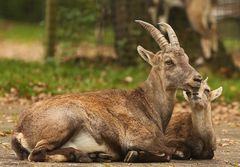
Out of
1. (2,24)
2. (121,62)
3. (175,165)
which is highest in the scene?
(175,165)

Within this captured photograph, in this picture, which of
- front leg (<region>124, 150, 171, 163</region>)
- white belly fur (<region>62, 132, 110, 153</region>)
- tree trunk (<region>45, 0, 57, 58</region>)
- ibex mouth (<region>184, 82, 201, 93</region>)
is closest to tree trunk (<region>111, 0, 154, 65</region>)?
tree trunk (<region>45, 0, 57, 58</region>)

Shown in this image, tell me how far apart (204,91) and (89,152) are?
5.46 ft

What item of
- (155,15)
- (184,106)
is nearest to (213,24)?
(155,15)

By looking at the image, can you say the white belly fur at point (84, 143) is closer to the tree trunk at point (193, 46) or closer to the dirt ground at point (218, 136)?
the dirt ground at point (218, 136)

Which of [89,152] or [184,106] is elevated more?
[89,152]

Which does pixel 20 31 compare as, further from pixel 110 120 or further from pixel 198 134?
pixel 110 120

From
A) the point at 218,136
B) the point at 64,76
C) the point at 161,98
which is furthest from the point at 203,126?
the point at 64,76

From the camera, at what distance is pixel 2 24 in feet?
123

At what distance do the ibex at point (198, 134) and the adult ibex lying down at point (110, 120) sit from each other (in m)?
0.25

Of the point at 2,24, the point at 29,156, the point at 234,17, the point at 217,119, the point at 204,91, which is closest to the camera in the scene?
the point at 29,156

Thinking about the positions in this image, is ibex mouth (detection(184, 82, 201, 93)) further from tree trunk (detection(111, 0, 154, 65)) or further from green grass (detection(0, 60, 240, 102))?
tree trunk (detection(111, 0, 154, 65))

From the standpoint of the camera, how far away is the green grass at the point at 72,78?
14945 millimetres

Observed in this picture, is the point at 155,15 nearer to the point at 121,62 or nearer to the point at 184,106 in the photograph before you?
the point at 121,62

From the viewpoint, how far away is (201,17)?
1875 centimetres
